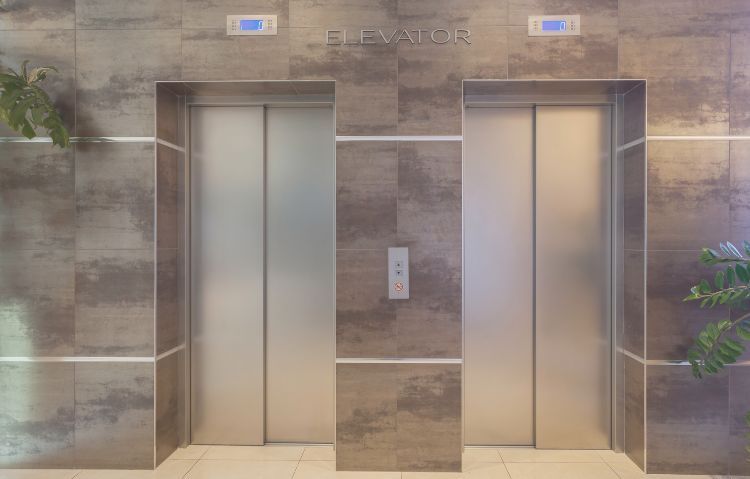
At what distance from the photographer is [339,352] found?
3.23 metres

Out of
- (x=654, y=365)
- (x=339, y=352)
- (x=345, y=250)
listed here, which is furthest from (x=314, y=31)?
(x=654, y=365)

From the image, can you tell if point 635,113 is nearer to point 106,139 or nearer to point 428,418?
point 428,418

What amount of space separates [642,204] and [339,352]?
2501mm

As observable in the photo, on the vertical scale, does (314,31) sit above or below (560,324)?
above

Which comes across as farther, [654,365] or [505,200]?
[505,200]

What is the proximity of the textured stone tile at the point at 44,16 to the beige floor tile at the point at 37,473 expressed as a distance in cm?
329

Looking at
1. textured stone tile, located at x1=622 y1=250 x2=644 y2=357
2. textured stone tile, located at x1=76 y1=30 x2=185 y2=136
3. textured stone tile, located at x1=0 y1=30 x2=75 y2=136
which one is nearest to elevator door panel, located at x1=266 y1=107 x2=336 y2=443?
textured stone tile, located at x1=76 y1=30 x2=185 y2=136

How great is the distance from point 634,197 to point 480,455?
235 cm

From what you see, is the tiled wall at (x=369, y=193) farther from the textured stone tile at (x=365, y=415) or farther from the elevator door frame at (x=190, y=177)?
the elevator door frame at (x=190, y=177)

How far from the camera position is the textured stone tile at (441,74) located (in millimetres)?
3195

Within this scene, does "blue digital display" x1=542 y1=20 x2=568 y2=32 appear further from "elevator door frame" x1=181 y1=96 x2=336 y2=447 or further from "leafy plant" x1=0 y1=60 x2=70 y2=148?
"leafy plant" x1=0 y1=60 x2=70 y2=148

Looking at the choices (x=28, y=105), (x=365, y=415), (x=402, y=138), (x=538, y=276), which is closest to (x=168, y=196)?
(x=28, y=105)

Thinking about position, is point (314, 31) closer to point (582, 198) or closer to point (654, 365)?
point (582, 198)

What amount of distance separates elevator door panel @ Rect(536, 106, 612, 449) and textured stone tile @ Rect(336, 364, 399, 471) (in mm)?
1312
